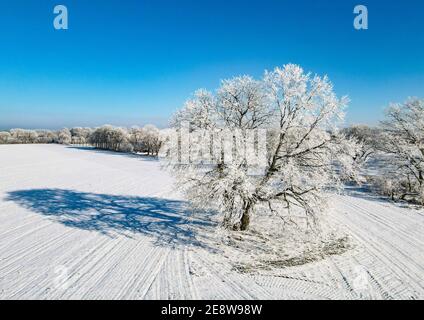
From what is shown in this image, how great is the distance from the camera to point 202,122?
15523mm

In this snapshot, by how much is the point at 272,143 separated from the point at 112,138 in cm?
9739

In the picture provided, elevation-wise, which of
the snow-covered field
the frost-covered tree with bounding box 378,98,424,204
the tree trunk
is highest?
the frost-covered tree with bounding box 378,98,424,204

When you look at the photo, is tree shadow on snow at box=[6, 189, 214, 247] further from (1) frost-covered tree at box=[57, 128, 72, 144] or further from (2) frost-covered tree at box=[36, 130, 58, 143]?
(2) frost-covered tree at box=[36, 130, 58, 143]

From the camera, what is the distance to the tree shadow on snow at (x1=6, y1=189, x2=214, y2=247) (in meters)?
16.9

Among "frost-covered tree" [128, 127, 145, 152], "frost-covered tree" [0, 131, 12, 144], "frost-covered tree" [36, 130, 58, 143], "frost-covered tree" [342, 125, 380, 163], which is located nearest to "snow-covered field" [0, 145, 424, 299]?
"frost-covered tree" [342, 125, 380, 163]

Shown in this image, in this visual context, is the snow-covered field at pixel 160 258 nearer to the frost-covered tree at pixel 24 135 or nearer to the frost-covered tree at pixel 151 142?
the frost-covered tree at pixel 151 142

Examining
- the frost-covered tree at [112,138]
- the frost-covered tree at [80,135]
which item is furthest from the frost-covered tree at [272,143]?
the frost-covered tree at [80,135]

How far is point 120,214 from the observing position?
20.4m

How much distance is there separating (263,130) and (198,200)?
5412 mm

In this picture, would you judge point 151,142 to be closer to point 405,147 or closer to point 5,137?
point 405,147

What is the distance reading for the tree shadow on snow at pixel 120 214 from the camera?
16891 mm

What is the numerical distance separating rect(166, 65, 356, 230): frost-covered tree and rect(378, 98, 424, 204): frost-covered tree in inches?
773

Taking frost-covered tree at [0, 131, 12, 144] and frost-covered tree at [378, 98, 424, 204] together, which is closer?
frost-covered tree at [378, 98, 424, 204]
